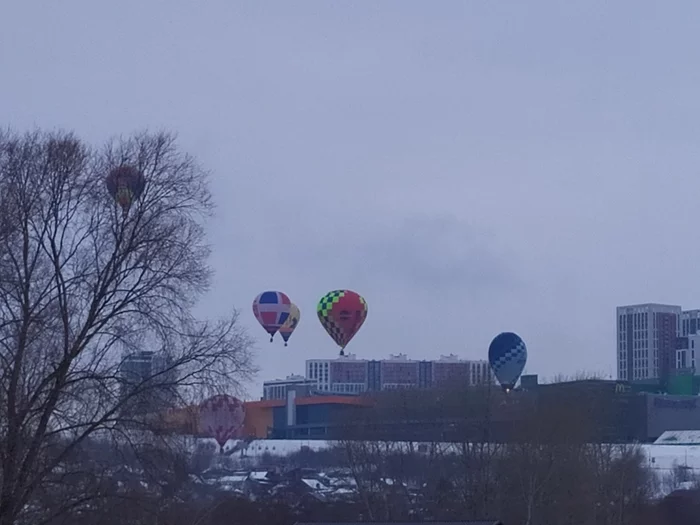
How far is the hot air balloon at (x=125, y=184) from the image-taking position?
24.8m

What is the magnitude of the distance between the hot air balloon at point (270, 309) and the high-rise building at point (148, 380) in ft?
141

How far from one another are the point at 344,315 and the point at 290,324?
4106 millimetres

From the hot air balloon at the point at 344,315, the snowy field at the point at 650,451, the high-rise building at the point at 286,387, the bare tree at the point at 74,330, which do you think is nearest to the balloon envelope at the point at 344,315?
the hot air balloon at the point at 344,315

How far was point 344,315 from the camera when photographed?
2618 inches

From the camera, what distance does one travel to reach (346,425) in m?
67.6

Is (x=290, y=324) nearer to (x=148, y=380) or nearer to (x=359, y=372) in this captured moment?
(x=148, y=380)

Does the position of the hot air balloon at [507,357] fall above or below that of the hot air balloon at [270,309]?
below

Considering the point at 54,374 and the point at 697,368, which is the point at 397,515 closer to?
the point at 54,374

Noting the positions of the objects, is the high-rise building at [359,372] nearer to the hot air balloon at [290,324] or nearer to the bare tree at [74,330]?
the hot air balloon at [290,324]

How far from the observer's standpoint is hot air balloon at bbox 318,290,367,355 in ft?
218

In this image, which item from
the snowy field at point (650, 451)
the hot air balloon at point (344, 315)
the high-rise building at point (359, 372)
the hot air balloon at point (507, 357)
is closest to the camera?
the hot air balloon at point (344, 315)

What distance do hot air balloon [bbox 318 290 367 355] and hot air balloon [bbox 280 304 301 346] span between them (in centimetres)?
238

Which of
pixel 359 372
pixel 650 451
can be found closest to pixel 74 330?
pixel 650 451

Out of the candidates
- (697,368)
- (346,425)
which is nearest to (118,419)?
(346,425)
